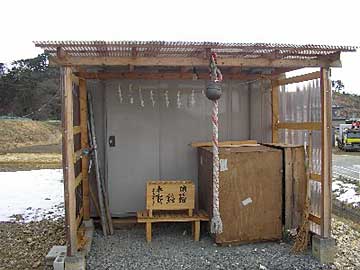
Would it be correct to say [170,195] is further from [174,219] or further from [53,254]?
[53,254]

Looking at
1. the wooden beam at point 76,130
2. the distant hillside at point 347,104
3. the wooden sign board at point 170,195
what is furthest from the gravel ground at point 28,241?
the distant hillside at point 347,104

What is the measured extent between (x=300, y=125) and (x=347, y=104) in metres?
59.6

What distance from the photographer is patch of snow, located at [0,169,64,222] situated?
7.52 meters

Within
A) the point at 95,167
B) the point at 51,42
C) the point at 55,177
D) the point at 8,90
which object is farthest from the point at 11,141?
the point at 51,42

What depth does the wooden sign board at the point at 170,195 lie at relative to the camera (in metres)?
5.36

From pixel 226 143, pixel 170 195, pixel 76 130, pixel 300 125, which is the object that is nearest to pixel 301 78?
pixel 300 125

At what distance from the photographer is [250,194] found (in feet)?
16.9

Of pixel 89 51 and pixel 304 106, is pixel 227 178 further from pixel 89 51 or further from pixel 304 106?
pixel 89 51

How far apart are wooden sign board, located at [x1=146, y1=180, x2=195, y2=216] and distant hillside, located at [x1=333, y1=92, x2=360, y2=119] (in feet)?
163

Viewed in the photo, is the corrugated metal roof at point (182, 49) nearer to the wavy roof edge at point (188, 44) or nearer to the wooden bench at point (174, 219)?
the wavy roof edge at point (188, 44)

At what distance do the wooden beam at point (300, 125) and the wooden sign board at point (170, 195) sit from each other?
1.78m

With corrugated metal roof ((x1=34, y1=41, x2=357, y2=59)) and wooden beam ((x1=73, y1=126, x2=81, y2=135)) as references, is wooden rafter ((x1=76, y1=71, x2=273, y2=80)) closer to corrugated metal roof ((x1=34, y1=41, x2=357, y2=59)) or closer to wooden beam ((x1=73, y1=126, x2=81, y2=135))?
wooden beam ((x1=73, y1=126, x2=81, y2=135))

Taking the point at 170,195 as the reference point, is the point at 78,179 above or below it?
above

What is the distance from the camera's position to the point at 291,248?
503 centimetres
